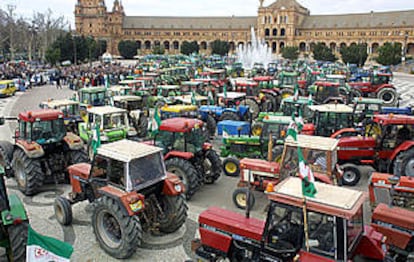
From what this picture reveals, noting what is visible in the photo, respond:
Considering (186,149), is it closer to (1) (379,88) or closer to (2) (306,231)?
(2) (306,231)

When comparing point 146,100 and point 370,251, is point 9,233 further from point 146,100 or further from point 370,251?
point 146,100

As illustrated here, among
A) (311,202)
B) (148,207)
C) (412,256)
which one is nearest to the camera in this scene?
(311,202)

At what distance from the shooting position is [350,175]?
35.3ft

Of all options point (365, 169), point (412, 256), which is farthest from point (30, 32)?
point (412, 256)

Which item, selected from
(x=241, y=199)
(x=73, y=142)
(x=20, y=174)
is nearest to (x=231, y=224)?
(x=241, y=199)

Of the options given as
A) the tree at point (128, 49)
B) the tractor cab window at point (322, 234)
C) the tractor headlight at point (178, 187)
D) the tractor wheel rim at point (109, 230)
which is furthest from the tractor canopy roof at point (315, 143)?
the tree at point (128, 49)

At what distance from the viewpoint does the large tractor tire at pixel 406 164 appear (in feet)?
32.2

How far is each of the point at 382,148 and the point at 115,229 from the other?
7.59 metres

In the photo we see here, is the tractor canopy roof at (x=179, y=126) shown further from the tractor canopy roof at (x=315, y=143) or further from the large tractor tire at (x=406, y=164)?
the large tractor tire at (x=406, y=164)

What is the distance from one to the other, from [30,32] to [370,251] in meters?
72.5

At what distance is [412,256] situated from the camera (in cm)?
643

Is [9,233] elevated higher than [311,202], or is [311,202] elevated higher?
[311,202]

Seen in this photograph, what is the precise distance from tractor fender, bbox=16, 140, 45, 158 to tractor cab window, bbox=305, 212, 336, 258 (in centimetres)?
733

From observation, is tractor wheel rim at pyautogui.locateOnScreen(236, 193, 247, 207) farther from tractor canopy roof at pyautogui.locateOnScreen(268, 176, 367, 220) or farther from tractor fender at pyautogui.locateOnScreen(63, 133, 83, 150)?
tractor fender at pyautogui.locateOnScreen(63, 133, 83, 150)
